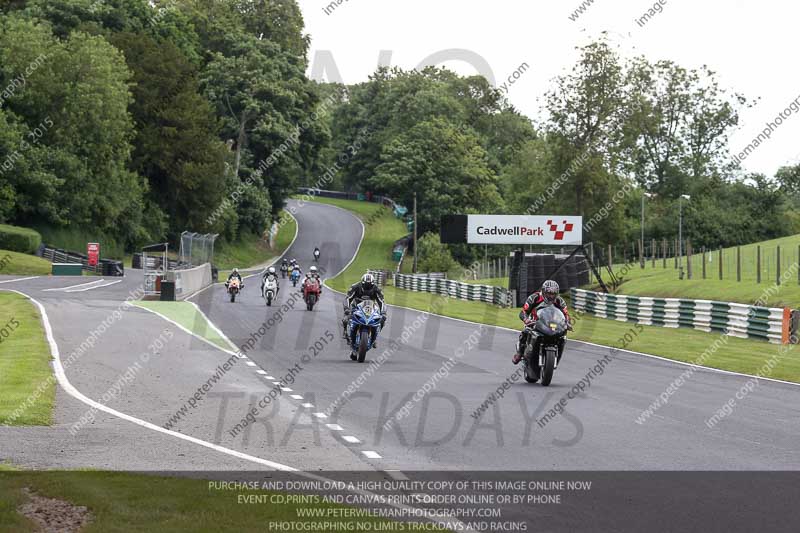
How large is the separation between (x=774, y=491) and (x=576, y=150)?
216 ft

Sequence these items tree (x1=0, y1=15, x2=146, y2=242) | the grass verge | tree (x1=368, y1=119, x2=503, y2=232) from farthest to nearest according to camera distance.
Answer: tree (x1=368, y1=119, x2=503, y2=232), tree (x1=0, y1=15, x2=146, y2=242), the grass verge

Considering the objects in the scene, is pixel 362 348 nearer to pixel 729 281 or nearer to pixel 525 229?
pixel 729 281

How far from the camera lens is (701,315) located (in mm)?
33406

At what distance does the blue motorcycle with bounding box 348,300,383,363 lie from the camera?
20.8 metres

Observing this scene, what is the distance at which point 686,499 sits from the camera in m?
8.34

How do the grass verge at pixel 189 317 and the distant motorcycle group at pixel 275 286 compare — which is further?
the distant motorcycle group at pixel 275 286

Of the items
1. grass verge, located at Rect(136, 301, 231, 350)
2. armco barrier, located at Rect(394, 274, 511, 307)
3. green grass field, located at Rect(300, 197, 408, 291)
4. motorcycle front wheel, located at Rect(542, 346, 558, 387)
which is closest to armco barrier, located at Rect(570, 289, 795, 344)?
armco barrier, located at Rect(394, 274, 511, 307)

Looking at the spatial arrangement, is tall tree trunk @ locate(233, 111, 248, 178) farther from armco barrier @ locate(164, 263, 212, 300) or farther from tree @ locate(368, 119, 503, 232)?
armco barrier @ locate(164, 263, 212, 300)

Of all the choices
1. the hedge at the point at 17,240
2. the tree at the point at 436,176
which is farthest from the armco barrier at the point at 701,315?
the tree at the point at 436,176

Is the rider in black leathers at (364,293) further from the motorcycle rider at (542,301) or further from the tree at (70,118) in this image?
the tree at (70,118)

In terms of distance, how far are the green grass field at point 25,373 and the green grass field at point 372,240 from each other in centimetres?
4152

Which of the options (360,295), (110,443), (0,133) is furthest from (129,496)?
(0,133)

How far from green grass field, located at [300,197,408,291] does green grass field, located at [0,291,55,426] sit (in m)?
41.5

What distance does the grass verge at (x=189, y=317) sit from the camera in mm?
26562
